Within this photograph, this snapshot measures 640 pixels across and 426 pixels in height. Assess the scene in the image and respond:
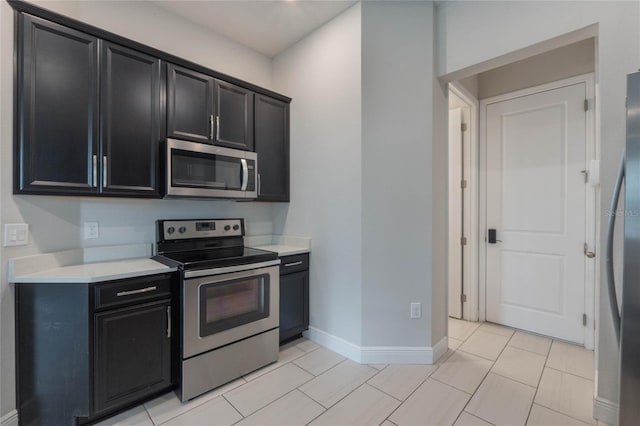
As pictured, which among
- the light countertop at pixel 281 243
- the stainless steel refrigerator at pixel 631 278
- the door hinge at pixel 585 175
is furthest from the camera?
the light countertop at pixel 281 243

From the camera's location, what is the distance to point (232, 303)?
6.83 ft

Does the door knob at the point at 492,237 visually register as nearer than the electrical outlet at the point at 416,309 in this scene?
No

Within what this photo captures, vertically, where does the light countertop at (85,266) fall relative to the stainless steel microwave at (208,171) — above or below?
below

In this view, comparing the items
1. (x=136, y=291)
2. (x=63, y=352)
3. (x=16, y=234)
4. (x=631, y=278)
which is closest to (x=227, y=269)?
(x=136, y=291)

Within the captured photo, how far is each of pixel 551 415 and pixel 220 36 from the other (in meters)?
3.87

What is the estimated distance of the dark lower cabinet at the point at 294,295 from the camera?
2527 mm

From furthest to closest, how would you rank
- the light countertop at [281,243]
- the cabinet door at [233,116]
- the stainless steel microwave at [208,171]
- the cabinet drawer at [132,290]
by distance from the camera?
the light countertop at [281,243] → the cabinet door at [233,116] → the stainless steel microwave at [208,171] → the cabinet drawer at [132,290]

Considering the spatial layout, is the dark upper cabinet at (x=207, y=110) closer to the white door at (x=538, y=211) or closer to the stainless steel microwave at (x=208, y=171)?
the stainless steel microwave at (x=208, y=171)

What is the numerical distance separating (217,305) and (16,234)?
1.19 m

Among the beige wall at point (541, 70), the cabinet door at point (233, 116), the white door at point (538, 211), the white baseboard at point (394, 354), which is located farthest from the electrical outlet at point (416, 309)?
the beige wall at point (541, 70)

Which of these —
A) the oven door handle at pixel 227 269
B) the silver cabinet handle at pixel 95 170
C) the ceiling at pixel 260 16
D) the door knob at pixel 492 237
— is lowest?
the oven door handle at pixel 227 269

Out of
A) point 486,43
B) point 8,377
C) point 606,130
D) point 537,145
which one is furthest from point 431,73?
point 8,377

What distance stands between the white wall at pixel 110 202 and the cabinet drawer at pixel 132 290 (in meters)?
0.46

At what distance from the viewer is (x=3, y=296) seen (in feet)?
4.98
